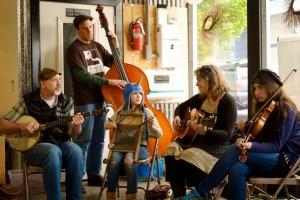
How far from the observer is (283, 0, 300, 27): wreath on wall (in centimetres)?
381

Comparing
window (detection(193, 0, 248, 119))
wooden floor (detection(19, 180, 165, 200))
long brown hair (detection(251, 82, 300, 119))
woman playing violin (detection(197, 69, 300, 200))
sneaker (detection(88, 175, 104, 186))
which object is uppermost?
window (detection(193, 0, 248, 119))

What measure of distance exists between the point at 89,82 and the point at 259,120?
1815 millimetres

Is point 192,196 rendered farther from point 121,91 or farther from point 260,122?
point 121,91

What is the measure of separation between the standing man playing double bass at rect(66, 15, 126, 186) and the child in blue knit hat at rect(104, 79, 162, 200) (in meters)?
0.43

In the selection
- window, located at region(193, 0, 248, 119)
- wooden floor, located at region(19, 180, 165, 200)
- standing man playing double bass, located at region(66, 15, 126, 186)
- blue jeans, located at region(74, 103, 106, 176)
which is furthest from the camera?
window, located at region(193, 0, 248, 119)

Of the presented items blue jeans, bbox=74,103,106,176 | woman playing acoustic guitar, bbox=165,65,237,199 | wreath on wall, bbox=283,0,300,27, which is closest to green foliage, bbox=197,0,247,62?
wreath on wall, bbox=283,0,300,27

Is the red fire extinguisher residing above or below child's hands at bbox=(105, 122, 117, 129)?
above

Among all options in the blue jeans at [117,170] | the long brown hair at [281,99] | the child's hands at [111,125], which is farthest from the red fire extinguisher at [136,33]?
the long brown hair at [281,99]

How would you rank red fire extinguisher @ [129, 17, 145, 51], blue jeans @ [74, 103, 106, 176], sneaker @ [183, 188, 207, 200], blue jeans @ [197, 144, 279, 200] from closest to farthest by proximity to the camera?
blue jeans @ [197, 144, 279, 200] → sneaker @ [183, 188, 207, 200] → blue jeans @ [74, 103, 106, 176] → red fire extinguisher @ [129, 17, 145, 51]

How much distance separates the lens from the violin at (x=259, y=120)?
9.14ft

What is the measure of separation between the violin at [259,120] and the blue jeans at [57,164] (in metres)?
1.27

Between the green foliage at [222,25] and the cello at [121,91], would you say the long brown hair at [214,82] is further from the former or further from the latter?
the green foliage at [222,25]

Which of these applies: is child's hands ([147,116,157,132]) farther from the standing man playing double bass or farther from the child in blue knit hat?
the standing man playing double bass

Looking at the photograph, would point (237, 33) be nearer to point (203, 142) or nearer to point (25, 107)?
point (203, 142)
